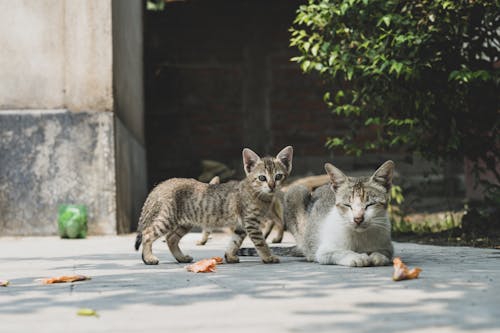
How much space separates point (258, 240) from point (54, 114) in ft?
16.5

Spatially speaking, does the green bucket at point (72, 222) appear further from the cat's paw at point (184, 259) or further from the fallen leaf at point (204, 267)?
the fallen leaf at point (204, 267)

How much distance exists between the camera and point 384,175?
5.01 m

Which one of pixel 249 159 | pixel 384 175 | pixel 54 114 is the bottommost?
pixel 384 175

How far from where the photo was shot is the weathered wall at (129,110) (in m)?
9.60

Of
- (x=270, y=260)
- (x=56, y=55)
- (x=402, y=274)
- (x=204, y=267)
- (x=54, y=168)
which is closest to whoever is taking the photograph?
(x=402, y=274)

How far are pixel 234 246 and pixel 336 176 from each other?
1.05 m

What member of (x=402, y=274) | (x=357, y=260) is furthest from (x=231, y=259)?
(x=402, y=274)

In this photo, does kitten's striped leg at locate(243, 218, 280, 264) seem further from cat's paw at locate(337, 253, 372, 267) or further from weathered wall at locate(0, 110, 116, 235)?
weathered wall at locate(0, 110, 116, 235)

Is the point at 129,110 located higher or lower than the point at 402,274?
higher

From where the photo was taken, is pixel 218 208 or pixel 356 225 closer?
pixel 356 225

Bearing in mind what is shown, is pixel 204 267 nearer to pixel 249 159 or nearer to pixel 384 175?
pixel 249 159

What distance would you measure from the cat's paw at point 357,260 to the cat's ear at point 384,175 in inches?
23.7

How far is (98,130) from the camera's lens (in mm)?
9180

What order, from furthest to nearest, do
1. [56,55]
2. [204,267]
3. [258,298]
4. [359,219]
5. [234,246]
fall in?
[56,55]
[234,246]
[359,219]
[204,267]
[258,298]
